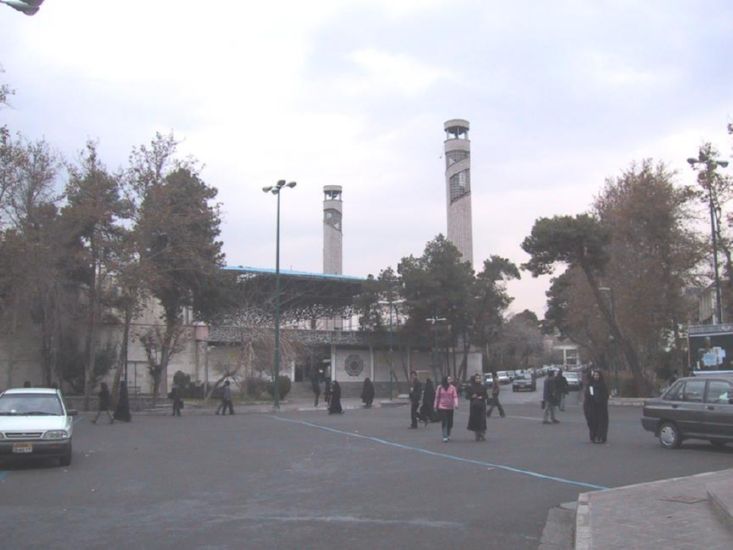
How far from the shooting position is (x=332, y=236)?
92.9 m

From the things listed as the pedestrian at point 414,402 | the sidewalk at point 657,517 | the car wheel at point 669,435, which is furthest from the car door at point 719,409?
the pedestrian at point 414,402

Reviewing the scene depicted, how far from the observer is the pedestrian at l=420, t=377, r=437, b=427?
2291cm

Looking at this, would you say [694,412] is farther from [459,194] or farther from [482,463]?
[459,194]

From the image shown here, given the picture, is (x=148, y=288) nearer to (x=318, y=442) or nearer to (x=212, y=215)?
(x=212, y=215)

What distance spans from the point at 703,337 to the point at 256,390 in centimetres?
2925

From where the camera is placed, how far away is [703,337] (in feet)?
93.4

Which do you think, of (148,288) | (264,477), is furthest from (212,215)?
(264,477)

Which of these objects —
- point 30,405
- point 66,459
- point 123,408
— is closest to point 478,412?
point 66,459

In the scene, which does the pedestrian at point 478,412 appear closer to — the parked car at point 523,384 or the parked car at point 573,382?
the parked car at point 573,382

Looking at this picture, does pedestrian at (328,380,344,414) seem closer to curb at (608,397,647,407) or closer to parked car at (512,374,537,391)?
curb at (608,397,647,407)

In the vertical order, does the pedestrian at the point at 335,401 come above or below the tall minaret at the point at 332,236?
below

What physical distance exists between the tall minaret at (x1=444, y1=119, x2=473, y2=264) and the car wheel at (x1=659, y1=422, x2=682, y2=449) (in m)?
60.0

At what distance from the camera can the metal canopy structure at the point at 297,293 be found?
54.6 m

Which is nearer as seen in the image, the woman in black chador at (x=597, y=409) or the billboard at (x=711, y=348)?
the woman in black chador at (x=597, y=409)
